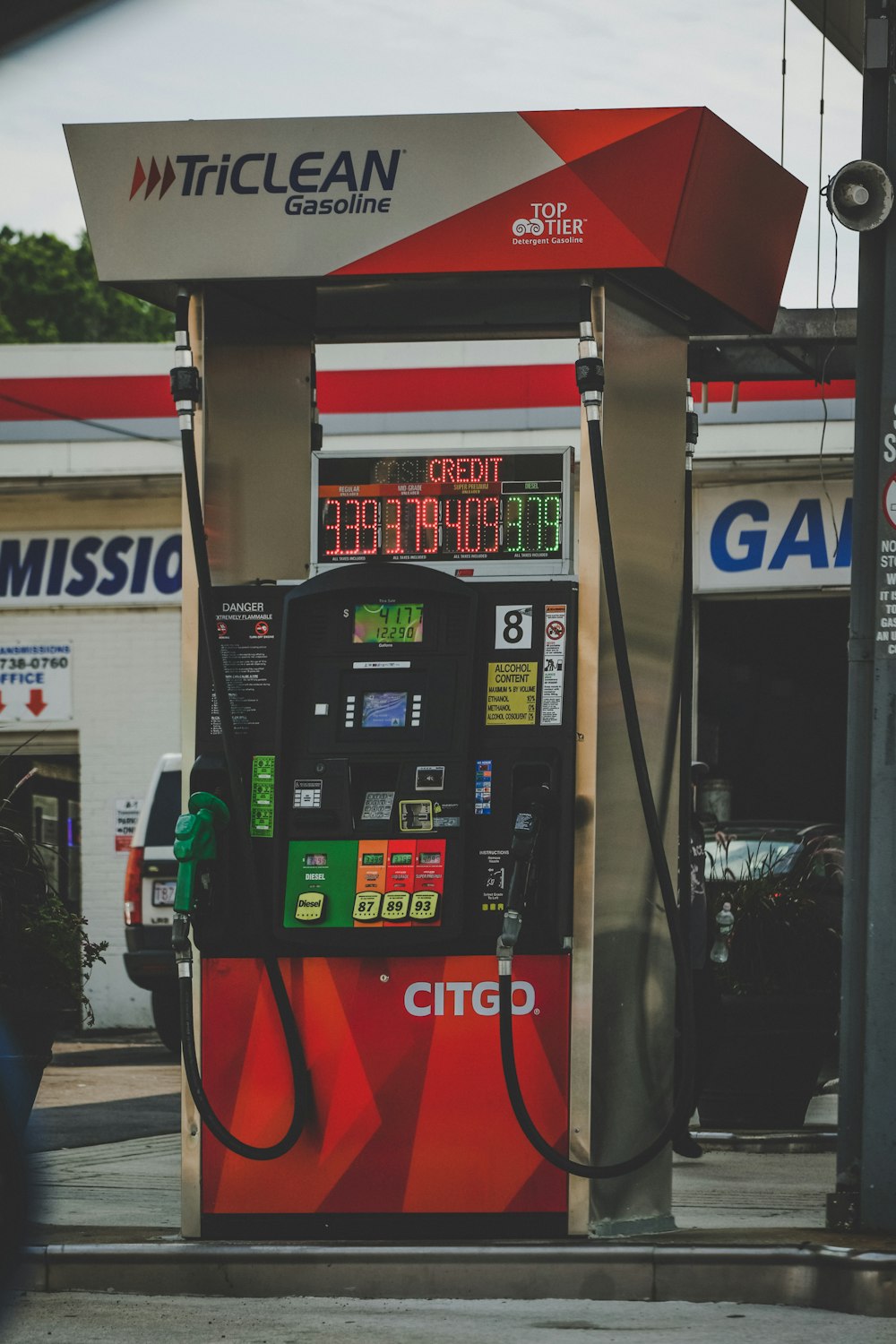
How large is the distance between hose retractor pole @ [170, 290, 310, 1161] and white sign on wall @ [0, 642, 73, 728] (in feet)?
38.8

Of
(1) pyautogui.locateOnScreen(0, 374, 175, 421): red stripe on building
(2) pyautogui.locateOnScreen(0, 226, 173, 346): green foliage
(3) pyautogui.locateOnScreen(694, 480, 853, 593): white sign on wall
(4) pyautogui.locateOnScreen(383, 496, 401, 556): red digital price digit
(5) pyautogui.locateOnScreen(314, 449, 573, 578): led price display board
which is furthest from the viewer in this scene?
(2) pyautogui.locateOnScreen(0, 226, 173, 346): green foliage

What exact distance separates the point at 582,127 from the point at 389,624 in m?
1.79

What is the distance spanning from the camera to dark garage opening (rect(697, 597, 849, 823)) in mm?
17375

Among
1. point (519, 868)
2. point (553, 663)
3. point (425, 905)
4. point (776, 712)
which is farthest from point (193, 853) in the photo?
point (776, 712)

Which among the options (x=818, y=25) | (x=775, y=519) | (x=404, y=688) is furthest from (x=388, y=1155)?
(x=775, y=519)

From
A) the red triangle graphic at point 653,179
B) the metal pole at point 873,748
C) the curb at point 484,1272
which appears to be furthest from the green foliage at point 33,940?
the red triangle graphic at point 653,179

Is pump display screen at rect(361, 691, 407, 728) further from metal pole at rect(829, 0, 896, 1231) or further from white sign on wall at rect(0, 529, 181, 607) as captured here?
white sign on wall at rect(0, 529, 181, 607)

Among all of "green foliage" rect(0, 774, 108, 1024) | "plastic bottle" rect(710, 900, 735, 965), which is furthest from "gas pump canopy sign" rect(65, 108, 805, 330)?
"plastic bottle" rect(710, 900, 735, 965)

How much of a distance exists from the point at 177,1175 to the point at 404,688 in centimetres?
315

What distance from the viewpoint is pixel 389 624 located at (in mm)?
6012

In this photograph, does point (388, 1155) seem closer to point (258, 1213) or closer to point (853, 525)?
point (258, 1213)

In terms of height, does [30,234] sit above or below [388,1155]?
above

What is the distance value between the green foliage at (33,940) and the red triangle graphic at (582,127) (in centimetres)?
305

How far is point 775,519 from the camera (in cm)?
1664
